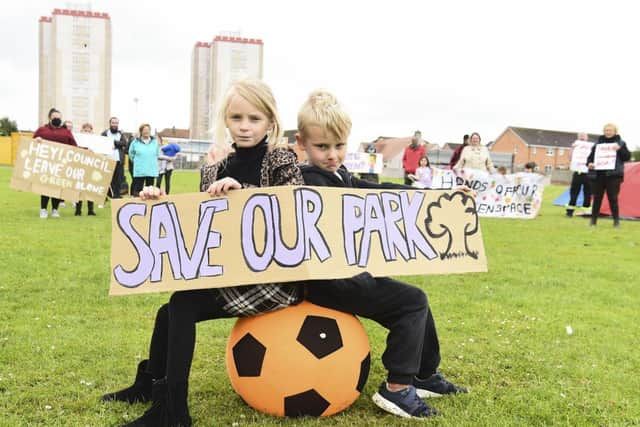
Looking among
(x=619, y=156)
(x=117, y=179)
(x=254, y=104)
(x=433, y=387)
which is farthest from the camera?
(x=117, y=179)

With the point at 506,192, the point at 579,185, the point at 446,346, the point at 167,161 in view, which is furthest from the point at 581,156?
the point at 446,346

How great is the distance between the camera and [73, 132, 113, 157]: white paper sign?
14.5 m

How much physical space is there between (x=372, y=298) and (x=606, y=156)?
11313mm

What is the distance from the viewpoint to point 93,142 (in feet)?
48.6

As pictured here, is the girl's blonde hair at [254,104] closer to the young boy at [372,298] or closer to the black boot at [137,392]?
the young boy at [372,298]

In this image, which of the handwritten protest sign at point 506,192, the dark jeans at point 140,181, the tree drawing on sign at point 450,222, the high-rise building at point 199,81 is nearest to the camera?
the tree drawing on sign at point 450,222

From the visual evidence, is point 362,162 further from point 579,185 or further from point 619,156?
point 619,156

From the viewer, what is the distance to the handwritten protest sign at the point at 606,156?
1252cm

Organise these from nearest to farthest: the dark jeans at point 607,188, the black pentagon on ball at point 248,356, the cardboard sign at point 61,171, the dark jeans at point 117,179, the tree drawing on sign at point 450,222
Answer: the black pentagon on ball at point 248,356 < the tree drawing on sign at point 450,222 < the cardboard sign at point 61,171 < the dark jeans at point 607,188 < the dark jeans at point 117,179

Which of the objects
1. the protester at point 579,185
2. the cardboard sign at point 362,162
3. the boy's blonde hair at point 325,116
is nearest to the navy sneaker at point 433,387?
the boy's blonde hair at point 325,116

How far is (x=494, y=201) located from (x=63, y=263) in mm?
11947

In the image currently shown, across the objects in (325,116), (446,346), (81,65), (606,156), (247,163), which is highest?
(81,65)

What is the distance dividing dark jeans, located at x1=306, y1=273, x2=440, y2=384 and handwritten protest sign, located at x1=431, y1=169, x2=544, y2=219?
41.6 ft

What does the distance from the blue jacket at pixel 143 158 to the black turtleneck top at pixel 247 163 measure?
10568 millimetres
